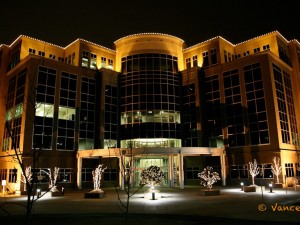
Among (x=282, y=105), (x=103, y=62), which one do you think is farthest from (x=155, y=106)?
(x=282, y=105)

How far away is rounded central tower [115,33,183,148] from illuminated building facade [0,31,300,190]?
0.18 metres

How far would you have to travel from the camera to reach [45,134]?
137 ft

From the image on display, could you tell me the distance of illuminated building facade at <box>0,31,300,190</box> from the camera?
4091 centimetres

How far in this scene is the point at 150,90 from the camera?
1929 inches

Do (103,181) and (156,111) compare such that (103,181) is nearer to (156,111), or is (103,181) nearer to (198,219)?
(156,111)

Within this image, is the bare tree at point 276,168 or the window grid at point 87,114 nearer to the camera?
the bare tree at point 276,168

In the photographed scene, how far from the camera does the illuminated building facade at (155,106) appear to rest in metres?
40.9

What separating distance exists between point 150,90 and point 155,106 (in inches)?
122

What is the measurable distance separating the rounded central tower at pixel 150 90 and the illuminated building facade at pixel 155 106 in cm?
18

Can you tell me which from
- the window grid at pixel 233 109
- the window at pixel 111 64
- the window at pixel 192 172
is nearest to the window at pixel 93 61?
the window at pixel 111 64

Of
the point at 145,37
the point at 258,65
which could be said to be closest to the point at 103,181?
the point at 145,37

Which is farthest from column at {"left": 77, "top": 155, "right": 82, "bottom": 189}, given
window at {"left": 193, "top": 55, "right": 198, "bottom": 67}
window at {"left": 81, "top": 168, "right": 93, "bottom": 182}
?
window at {"left": 193, "top": 55, "right": 198, "bottom": 67}

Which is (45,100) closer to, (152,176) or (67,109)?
(67,109)

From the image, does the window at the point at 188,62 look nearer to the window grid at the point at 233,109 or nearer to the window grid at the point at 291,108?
the window grid at the point at 233,109
